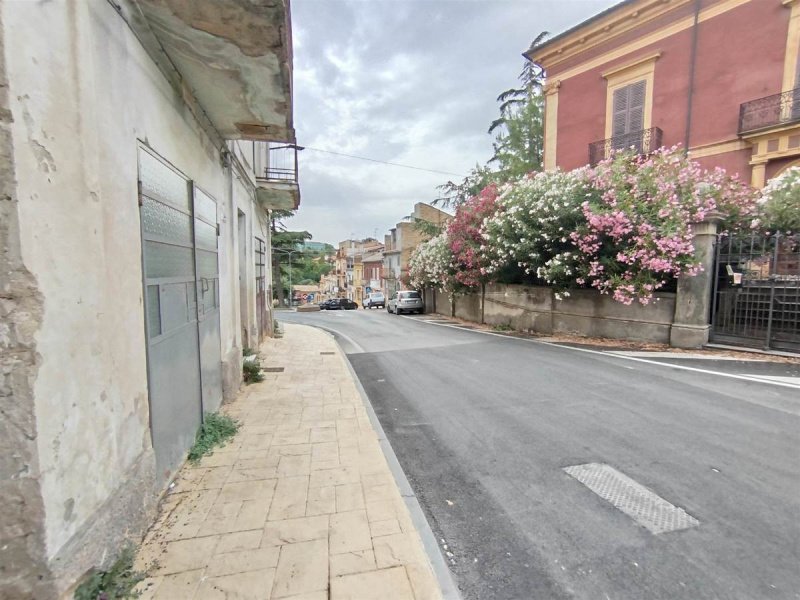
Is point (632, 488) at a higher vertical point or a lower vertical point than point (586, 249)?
lower

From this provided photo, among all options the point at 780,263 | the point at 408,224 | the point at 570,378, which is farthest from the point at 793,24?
the point at 408,224

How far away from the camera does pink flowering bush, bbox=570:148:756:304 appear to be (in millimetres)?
8547

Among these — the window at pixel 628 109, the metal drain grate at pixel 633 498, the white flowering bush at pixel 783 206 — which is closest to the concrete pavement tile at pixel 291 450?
the metal drain grate at pixel 633 498

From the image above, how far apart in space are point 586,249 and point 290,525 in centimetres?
939

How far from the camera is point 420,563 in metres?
2.25

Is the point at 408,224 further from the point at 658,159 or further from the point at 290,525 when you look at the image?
the point at 290,525

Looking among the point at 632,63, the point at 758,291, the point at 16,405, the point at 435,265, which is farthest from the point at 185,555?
the point at 632,63

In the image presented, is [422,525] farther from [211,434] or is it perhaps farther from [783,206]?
[783,206]

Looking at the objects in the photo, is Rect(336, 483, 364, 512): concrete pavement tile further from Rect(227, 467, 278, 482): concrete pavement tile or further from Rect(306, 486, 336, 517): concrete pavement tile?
Rect(227, 467, 278, 482): concrete pavement tile

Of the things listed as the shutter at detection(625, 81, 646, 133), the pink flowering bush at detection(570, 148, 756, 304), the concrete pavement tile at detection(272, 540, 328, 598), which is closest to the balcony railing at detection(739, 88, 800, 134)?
the shutter at detection(625, 81, 646, 133)

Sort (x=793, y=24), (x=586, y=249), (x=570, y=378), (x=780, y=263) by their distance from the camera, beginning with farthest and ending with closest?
(x=793, y=24)
(x=586, y=249)
(x=780, y=263)
(x=570, y=378)

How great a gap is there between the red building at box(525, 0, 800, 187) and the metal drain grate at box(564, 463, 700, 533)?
1349cm

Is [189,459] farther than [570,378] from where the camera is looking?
No

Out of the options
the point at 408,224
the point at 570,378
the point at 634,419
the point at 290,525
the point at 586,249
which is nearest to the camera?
the point at 290,525
